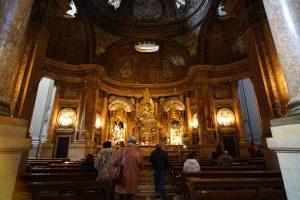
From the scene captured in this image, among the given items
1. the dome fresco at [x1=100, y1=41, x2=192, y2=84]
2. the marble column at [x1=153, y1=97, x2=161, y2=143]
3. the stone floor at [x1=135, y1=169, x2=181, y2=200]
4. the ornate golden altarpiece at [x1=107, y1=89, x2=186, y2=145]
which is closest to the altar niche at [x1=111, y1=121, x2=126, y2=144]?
the ornate golden altarpiece at [x1=107, y1=89, x2=186, y2=145]

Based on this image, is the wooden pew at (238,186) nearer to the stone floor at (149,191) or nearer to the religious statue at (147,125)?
the stone floor at (149,191)

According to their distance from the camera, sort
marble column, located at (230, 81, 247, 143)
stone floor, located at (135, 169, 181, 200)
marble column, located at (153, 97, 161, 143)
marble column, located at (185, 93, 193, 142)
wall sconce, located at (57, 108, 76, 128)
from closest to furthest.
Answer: stone floor, located at (135, 169, 181, 200) → marble column, located at (230, 81, 247, 143) → wall sconce, located at (57, 108, 76, 128) → marble column, located at (185, 93, 193, 142) → marble column, located at (153, 97, 161, 143)

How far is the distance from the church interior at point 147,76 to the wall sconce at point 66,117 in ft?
0.26

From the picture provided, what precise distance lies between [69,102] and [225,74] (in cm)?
1309

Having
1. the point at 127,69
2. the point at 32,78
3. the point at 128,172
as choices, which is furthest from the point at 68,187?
the point at 127,69

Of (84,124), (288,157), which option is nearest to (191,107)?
(84,124)

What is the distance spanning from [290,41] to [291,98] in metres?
0.80

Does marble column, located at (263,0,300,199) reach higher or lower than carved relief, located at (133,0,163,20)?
lower

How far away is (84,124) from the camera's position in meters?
13.9

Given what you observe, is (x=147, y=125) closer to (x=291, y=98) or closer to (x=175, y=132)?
(x=175, y=132)

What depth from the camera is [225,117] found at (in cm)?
1470

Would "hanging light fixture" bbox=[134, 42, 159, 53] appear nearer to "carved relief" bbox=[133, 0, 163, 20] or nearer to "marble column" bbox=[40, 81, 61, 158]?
"carved relief" bbox=[133, 0, 163, 20]

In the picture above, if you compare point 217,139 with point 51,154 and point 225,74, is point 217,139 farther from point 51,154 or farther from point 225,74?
point 51,154

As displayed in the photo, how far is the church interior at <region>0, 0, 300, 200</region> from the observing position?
7.12 meters
